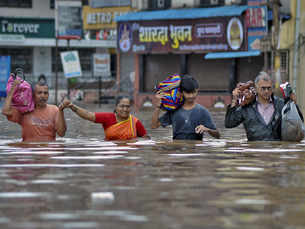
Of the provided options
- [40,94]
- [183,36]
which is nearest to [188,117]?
[40,94]

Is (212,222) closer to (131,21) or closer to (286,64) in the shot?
(286,64)

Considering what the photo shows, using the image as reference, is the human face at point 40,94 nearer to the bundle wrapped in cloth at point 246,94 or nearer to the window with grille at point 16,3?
the bundle wrapped in cloth at point 246,94

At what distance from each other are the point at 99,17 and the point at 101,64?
8.39ft

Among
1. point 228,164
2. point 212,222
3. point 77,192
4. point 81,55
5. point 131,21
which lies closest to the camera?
point 212,222

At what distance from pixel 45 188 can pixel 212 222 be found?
147 centimetres

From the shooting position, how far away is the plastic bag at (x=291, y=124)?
817 centimetres

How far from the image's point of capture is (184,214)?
4094mm

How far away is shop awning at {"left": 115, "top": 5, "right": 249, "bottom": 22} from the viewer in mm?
31505

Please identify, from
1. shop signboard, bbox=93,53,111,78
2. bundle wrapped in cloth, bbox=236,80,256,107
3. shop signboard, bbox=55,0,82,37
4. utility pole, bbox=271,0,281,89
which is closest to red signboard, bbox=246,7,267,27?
utility pole, bbox=271,0,281,89

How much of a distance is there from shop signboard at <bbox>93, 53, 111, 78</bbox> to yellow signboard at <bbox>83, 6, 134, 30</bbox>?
1.57m

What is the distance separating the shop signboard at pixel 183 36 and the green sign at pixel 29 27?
13.0 metres

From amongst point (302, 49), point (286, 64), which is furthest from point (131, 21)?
point (302, 49)

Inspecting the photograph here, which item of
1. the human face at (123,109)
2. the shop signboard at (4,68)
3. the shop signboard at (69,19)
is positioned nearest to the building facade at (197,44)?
the shop signboard at (4,68)

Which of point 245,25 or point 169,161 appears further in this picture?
point 245,25
